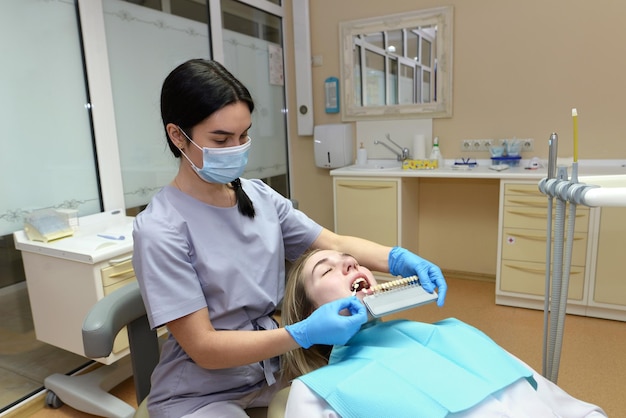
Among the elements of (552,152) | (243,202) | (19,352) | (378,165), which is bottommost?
(19,352)

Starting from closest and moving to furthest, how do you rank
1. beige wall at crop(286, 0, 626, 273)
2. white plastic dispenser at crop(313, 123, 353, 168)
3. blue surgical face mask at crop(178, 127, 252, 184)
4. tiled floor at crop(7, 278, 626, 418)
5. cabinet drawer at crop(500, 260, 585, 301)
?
1. blue surgical face mask at crop(178, 127, 252, 184)
2. tiled floor at crop(7, 278, 626, 418)
3. cabinet drawer at crop(500, 260, 585, 301)
4. beige wall at crop(286, 0, 626, 273)
5. white plastic dispenser at crop(313, 123, 353, 168)

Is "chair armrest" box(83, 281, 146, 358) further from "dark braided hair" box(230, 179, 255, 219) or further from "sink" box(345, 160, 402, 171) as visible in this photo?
"sink" box(345, 160, 402, 171)

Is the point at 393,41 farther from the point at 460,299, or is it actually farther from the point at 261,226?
the point at 261,226

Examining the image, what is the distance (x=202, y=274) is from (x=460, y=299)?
7.76 ft

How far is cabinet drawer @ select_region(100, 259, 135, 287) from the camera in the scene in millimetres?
1804

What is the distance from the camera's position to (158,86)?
8.52ft

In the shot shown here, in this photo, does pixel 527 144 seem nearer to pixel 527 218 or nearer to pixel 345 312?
pixel 527 218

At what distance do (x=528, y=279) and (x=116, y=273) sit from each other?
2300 mm

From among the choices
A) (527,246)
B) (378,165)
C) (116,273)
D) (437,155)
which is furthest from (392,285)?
(378,165)

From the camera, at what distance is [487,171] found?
2.81 m

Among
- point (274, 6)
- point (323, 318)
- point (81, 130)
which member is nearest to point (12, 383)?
point (81, 130)

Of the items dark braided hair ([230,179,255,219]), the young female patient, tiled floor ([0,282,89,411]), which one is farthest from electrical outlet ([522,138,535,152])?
tiled floor ([0,282,89,411])

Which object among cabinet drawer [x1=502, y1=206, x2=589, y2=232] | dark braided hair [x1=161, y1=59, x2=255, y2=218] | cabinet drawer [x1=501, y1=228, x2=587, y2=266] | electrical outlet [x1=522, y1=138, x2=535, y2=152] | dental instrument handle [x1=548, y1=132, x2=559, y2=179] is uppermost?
dark braided hair [x1=161, y1=59, x2=255, y2=218]

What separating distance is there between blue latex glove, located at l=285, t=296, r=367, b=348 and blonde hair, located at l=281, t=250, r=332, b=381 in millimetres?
235
